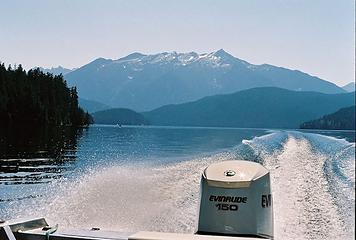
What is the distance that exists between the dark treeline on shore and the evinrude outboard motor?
6855cm

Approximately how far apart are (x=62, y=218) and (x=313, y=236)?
5477mm

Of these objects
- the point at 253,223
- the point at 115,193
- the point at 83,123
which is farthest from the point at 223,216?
the point at 83,123

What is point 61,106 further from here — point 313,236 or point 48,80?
point 313,236

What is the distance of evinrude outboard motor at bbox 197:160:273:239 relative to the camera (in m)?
4.73

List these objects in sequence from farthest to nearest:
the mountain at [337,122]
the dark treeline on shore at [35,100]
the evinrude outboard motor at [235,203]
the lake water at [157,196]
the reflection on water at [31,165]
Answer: the mountain at [337,122], the dark treeline on shore at [35,100], the reflection on water at [31,165], the lake water at [157,196], the evinrude outboard motor at [235,203]

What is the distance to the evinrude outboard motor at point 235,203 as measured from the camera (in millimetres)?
4734

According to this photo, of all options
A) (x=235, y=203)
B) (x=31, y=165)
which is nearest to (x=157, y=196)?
(x=235, y=203)

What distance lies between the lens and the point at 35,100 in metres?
75.0

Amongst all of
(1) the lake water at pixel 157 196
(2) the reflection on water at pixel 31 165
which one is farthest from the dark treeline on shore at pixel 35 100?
(1) the lake water at pixel 157 196

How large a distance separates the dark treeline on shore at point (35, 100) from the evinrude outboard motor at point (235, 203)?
68.6m

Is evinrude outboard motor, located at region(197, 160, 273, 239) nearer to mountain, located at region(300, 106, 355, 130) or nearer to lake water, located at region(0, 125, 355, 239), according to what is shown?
lake water, located at region(0, 125, 355, 239)

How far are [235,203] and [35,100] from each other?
73.7m

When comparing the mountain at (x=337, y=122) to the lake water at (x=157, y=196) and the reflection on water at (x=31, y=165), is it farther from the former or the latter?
the lake water at (x=157, y=196)

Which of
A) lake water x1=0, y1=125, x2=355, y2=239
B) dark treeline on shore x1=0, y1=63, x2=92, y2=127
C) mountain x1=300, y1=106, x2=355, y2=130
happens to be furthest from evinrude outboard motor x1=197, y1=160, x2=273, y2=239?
mountain x1=300, y1=106, x2=355, y2=130
